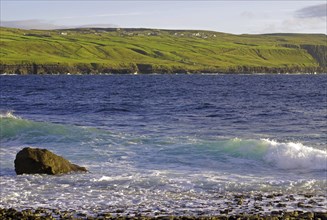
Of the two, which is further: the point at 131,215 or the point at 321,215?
the point at 131,215

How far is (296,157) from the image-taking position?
27.6 m

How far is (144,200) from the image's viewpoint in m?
19.4

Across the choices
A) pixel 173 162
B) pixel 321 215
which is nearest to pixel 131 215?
pixel 321 215

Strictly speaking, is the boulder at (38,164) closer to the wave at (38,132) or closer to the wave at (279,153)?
the wave at (279,153)

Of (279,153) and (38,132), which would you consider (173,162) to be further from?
(38,132)

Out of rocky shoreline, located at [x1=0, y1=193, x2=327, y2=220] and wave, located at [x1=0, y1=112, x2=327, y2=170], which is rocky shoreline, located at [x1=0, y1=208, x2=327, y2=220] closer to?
rocky shoreline, located at [x1=0, y1=193, x2=327, y2=220]

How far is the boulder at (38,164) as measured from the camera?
79.6 ft

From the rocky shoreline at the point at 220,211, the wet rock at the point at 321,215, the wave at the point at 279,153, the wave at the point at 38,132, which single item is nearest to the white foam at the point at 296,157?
the wave at the point at 279,153

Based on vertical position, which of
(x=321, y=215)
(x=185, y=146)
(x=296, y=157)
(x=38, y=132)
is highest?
A: (x=321, y=215)

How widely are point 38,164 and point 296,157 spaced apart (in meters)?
12.1

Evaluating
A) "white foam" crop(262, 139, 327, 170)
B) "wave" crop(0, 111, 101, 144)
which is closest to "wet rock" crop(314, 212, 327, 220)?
"white foam" crop(262, 139, 327, 170)

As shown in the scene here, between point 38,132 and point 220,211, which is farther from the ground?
point 220,211

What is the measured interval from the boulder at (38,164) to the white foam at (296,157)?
993 centimetres

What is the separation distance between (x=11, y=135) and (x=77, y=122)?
9.12 m
